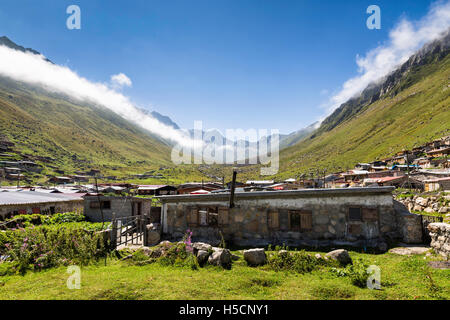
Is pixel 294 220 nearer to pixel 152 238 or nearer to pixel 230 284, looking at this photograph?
pixel 230 284

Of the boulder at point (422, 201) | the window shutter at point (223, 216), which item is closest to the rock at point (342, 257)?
the window shutter at point (223, 216)

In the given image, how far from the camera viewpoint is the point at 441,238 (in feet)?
42.0

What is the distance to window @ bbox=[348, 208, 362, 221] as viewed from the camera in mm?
16680

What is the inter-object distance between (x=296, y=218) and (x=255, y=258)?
5873 mm

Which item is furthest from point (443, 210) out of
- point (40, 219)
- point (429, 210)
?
point (40, 219)

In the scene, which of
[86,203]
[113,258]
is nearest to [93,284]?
[113,258]

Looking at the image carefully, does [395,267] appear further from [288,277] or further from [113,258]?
[113,258]

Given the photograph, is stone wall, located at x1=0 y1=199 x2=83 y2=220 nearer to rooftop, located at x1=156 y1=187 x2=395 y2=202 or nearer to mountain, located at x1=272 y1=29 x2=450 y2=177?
rooftop, located at x1=156 y1=187 x2=395 y2=202

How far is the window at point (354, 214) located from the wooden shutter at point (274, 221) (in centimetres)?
459

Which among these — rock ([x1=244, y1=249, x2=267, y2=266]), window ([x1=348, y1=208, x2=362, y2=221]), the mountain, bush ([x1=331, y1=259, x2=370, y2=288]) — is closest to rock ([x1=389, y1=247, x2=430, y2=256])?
window ([x1=348, y1=208, x2=362, y2=221])

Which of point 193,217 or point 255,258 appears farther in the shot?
point 193,217

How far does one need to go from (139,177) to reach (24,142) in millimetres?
72386

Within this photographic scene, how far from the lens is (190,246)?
14.4m

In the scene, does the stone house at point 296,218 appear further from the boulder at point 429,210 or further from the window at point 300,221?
the boulder at point 429,210
